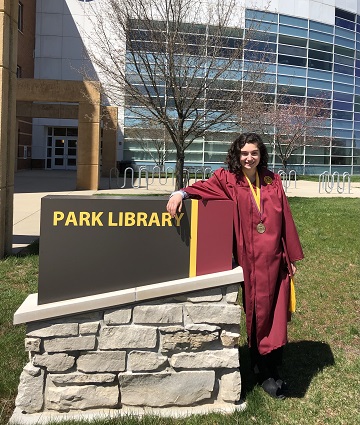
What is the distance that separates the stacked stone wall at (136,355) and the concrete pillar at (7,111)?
4101 millimetres

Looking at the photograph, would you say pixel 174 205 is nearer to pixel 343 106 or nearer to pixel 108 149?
pixel 108 149

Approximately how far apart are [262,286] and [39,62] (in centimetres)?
3343

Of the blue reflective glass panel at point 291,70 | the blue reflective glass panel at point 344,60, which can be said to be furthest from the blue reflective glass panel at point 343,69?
the blue reflective glass panel at point 291,70

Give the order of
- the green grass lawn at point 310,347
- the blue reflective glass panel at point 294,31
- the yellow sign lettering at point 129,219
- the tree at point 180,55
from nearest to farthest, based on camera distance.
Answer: the yellow sign lettering at point 129,219
the green grass lawn at point 310,347
the tree at point 180,55
the blue reflective glass panel at point 294,31

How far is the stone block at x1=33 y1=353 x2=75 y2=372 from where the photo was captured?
9.52 feet

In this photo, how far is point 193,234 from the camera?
3.06 metres

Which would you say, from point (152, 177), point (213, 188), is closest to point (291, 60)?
point (152, 177)

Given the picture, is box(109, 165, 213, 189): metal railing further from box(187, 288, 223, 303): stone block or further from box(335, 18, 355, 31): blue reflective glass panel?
box(335, 18, 355, 31): blue reflective glass panel

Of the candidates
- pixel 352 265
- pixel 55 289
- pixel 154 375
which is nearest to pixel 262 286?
pixel 154 375

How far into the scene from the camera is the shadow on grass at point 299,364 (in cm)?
350

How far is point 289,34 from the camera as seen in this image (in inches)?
1308

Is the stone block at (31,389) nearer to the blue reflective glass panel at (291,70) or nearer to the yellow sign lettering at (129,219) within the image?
the yellow sign lettering at (129,219)

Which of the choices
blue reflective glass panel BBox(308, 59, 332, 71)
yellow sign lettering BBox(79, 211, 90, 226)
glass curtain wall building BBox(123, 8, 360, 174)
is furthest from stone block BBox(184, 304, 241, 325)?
blue reflective glass panel BBox(308, 59, 332, 71)

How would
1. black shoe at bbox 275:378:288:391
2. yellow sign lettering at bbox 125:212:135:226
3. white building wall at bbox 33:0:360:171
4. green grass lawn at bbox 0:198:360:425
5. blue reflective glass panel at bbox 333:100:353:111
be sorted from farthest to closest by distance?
blue reflective glass panel at bbox 333:100:353:111 < white building wall at bbox 33:0:360:171 < black shoe at bbox 275:378:288:391 < green grass lawn at bbox 0:198:360:425 < yellow sign lettering at bbox 125:212:135:226
